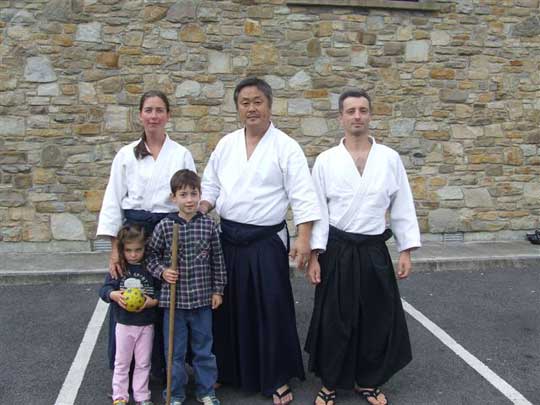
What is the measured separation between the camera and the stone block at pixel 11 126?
665 centimetres

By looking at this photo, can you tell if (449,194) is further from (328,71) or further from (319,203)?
(319,203)

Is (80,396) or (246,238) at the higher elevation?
(246,238)

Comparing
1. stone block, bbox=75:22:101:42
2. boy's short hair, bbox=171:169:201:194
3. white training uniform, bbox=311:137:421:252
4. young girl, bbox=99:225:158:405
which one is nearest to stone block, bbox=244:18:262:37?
stone block, bbox=75:22:101:42

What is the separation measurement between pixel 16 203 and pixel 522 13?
7004 mm

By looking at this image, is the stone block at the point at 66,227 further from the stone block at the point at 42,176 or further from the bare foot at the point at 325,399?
the bare foot at the point at 325,399

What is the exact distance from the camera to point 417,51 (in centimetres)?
731

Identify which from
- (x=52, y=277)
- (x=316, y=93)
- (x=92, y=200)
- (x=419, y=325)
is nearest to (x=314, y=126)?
(x=316, y=93)

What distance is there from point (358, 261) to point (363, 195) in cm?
38

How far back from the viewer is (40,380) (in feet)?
11.7

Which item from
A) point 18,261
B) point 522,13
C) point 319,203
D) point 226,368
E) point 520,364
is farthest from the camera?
point 522,13

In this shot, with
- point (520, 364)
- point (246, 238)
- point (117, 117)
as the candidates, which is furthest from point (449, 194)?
point (246, 238)

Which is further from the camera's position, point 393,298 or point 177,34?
point 177,34

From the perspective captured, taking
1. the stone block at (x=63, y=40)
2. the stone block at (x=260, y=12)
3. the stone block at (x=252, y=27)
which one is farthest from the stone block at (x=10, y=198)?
the stone block at (x=260, y=12)

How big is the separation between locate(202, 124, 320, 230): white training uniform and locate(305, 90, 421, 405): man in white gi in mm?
145
